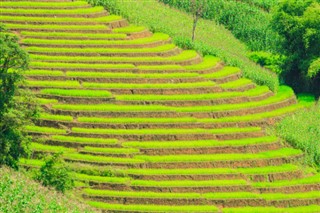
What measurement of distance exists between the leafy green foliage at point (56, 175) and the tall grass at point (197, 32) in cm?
2222

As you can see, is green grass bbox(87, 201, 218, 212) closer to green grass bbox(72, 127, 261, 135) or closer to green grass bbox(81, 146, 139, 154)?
green grass bbox(81, 146, 139, 154)

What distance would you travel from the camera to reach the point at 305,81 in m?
87.9

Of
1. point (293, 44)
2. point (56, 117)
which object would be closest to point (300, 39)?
point (293, 44)

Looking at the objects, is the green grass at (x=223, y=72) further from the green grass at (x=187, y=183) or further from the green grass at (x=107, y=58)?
the green grass at (x=187, y=183)

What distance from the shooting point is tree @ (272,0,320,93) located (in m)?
86.9

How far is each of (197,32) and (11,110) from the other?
32294mm

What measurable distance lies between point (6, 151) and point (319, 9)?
33.8 m

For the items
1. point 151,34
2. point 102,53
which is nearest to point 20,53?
point 102,53

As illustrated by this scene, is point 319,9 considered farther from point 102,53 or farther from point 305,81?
point 102,53

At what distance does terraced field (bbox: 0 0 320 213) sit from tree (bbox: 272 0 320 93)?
4242 mm

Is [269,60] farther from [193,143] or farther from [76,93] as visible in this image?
[76,93]

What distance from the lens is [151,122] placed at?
238 feet

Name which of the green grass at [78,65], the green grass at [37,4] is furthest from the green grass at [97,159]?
the green grass at [37,4]

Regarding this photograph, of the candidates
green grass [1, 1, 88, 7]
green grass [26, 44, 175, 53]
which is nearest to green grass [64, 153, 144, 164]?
green grass [26, 44, 175, 53]
